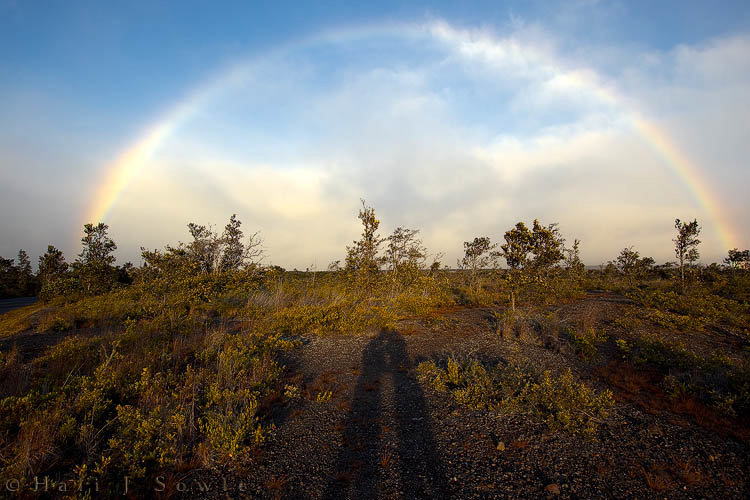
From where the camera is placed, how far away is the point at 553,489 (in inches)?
142

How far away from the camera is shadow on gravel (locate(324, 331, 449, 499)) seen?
3738 millimetres

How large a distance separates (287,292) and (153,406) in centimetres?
1330

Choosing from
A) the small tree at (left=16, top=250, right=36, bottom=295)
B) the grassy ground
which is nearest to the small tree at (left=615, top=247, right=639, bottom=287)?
the grassy ground

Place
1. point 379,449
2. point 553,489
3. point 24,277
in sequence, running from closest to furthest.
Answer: point 553,489, point 379,449, point 24,277

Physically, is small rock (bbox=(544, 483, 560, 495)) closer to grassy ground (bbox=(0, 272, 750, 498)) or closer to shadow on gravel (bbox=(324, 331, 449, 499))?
grassy ground (bbox=(0, 272, 750, 498))

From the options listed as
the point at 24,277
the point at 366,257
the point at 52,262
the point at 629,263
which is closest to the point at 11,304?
the point at 52,262

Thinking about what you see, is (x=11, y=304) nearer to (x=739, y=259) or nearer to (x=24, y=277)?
(x=24, y=277)

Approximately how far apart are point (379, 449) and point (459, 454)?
3.84 ft

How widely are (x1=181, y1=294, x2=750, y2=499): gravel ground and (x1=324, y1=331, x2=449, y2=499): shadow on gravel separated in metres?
0.02

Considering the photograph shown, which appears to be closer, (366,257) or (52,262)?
(366,257)

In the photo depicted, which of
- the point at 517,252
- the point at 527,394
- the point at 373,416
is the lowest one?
the point at 373,416

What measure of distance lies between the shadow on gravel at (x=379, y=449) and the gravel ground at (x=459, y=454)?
2 cm

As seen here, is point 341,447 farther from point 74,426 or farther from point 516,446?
point 74,426

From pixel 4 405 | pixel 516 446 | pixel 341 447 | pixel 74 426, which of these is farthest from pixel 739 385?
pixel 4 405
